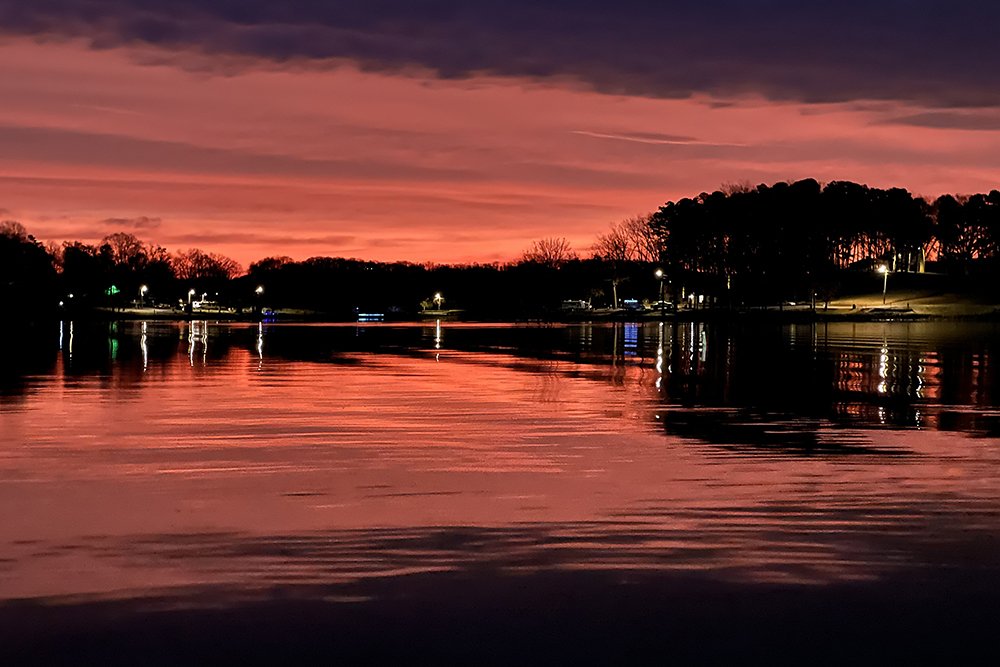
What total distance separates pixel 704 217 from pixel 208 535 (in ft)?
526

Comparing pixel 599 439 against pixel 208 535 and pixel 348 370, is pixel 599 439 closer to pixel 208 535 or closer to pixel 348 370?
pixel 208 535

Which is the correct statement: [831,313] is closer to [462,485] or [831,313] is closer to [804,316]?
[804,316]

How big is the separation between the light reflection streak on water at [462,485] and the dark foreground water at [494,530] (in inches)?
2.2

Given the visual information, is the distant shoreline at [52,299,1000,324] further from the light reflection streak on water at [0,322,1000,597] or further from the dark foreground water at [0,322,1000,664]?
the dark foreground water at [0,322,1000,664]

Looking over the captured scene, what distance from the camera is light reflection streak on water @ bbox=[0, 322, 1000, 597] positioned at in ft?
32.9

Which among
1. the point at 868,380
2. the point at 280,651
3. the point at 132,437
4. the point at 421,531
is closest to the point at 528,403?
the point at 132,437

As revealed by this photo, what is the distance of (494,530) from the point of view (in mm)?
11188

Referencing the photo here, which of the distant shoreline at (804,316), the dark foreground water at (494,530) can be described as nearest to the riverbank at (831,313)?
the distant shoreline at (804,316)

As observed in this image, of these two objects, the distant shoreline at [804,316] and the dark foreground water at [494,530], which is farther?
the distant shoreline at [804,316]

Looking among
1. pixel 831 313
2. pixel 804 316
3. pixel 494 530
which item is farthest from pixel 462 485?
pixel 831 313

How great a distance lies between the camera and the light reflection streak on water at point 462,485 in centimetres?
1002

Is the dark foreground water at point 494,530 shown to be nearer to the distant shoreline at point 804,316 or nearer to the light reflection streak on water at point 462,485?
the light reflection streak on water at point 462,485

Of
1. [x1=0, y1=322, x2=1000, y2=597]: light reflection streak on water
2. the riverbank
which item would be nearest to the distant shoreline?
the riverbank

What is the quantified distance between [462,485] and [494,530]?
112 inches
